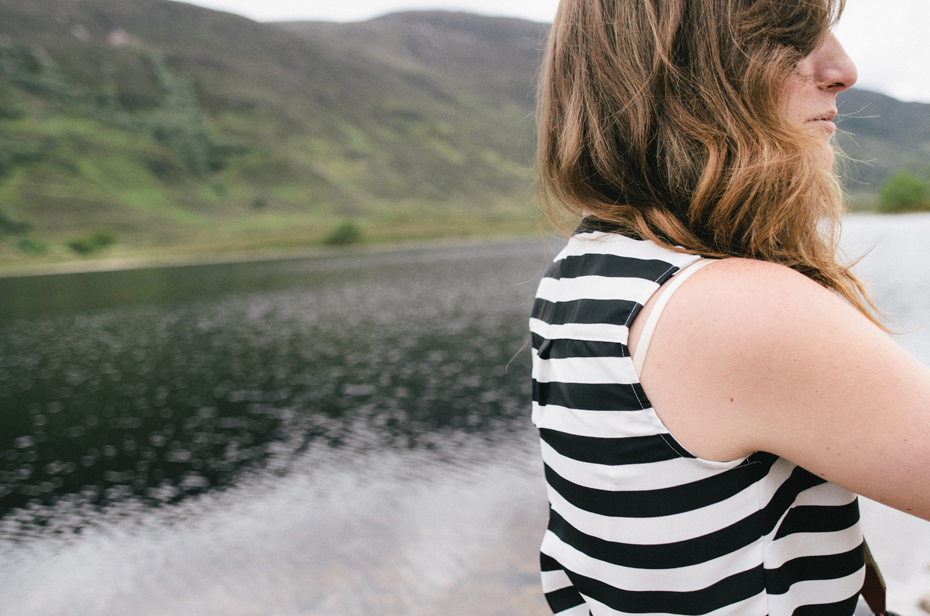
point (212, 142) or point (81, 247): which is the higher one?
point (212, 142)

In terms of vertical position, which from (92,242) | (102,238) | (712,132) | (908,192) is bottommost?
(92,242)

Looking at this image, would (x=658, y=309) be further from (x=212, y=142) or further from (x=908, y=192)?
(x=212, y=142)

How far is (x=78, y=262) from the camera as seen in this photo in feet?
235

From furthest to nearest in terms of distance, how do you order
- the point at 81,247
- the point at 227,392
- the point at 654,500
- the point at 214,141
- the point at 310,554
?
the point at 214,141
the point at 81,247
the point at 227,392
the point at 310,554
the point at 654,500

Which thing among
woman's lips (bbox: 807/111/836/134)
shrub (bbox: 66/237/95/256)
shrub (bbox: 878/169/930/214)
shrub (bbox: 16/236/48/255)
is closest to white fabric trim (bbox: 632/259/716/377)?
Answer: woman's lips (bbox: 807/111/836/134)

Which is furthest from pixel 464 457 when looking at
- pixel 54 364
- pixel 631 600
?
pixel 54 364

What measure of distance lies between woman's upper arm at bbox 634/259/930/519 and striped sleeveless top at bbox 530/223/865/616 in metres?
0.05

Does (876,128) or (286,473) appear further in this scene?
(286,473)

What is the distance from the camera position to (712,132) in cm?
89

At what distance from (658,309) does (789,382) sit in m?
0.18

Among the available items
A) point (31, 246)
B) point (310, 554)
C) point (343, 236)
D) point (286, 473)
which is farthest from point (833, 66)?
point (31, 246)

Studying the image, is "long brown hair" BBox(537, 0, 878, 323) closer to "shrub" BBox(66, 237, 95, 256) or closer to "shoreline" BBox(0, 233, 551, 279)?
"shoreline" BBox(0, 233, 551, 279)

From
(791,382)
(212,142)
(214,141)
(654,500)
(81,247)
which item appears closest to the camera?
(791,382)

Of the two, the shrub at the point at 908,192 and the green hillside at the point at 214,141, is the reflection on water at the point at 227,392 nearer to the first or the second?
the shrub at the point at 908,192
